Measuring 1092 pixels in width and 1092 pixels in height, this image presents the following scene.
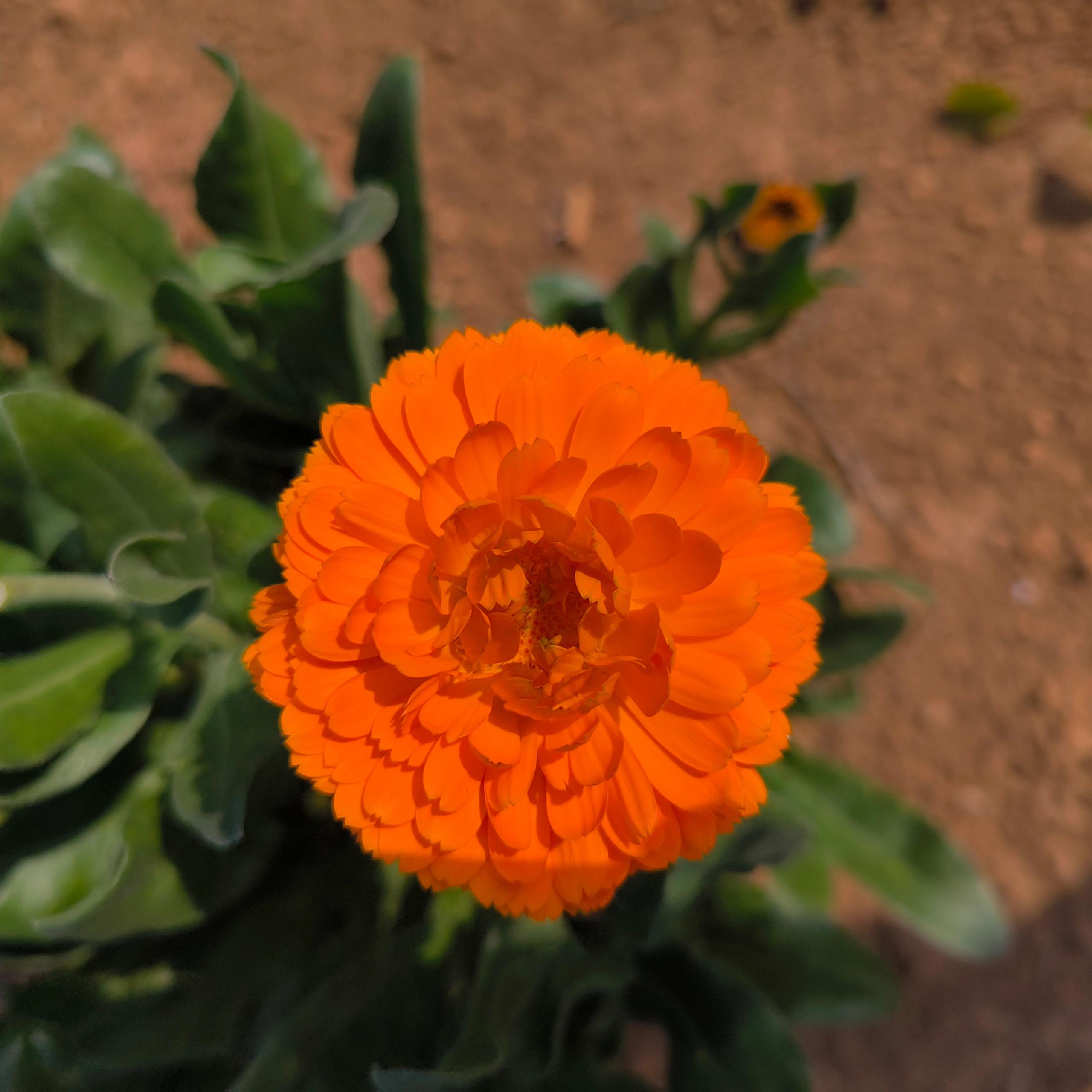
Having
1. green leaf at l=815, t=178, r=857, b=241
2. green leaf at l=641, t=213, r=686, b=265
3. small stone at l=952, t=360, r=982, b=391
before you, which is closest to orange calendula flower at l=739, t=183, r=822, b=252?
green leaf at l=815, t=178, r=857, b=241

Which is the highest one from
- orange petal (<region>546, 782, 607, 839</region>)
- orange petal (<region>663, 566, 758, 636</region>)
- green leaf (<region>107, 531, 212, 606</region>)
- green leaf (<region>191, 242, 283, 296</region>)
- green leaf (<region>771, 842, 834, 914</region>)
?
green leaf (<region>191, 242, 283, 296</region>)

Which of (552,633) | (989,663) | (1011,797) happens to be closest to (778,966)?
(1011,797)

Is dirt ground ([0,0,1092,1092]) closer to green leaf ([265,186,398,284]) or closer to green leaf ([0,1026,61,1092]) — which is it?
green leaf ([265,186,398,284])

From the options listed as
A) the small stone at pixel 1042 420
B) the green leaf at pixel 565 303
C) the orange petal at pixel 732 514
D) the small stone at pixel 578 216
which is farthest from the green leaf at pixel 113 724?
the small stone at pixel 1042 420

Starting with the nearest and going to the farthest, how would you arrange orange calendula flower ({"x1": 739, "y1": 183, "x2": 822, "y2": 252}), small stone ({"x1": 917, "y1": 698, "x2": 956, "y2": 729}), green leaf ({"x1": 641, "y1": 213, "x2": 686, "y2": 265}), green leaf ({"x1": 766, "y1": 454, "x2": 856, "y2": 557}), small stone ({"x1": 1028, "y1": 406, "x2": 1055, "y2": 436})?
green leaf ({"x1": 766, "y1": 454, "x2": 856, "y2": 557}) < orange calendula flower ({"x1": 739, "y1": 183, "x2": 822, "y2": 252}) < green leaf ({"x1": 641, "y1": 213, "x2": 686, "y2": 265}) < small stone ({"x1": 917, "y1": 698, "x2": 956, "y2": 729}) < small stone ({"x1": 1028, "y1": 406, "x2": 1055, "y2": 436})

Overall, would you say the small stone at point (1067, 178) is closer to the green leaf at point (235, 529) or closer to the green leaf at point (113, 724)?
the green leaf at point (235, 529)

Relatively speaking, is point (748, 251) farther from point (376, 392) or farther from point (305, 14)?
point (305, 14)
